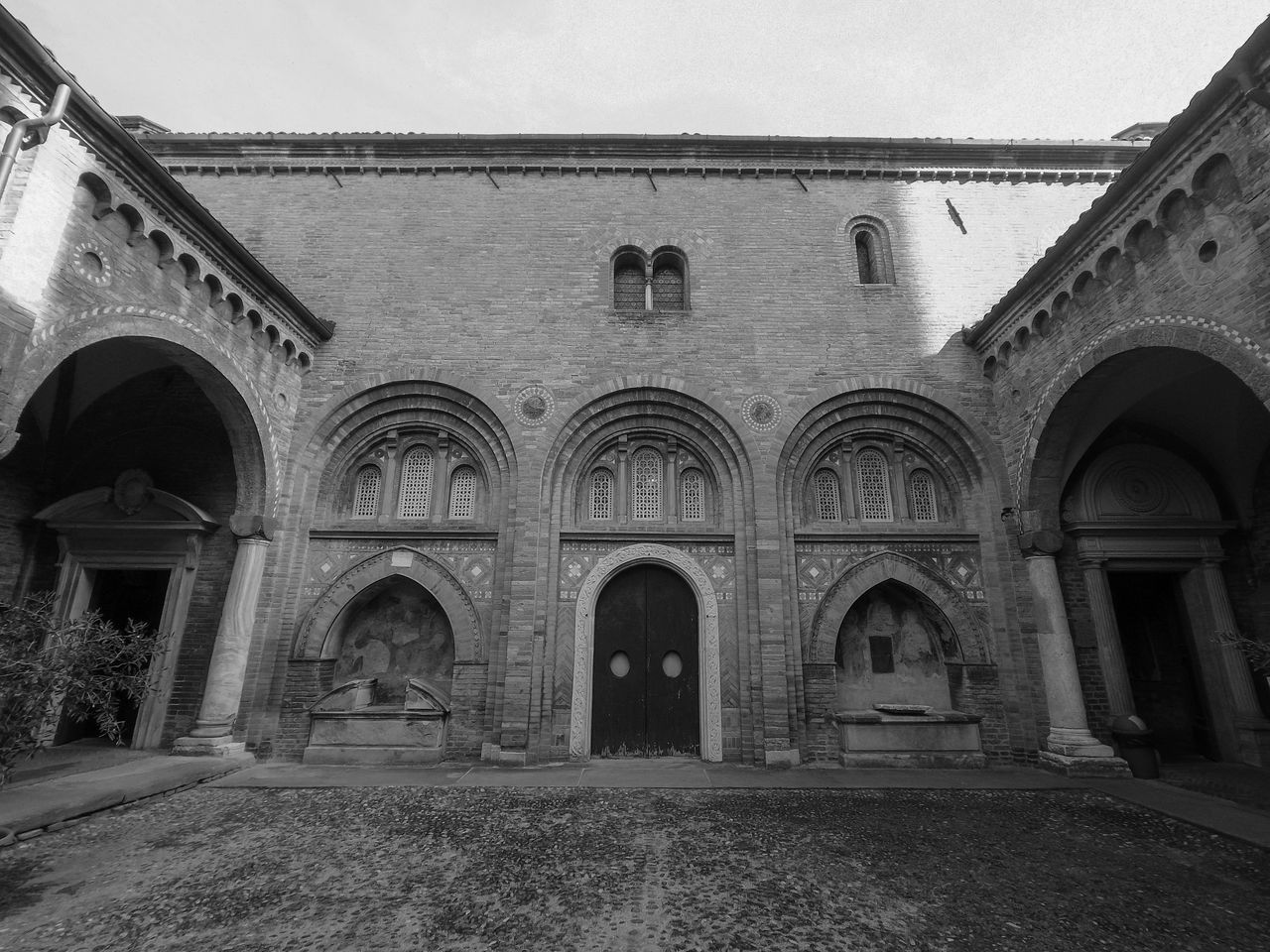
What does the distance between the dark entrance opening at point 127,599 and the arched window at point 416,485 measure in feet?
12.0

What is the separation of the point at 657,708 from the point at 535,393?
503 cm

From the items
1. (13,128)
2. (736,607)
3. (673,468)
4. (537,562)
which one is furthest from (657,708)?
(13,128)

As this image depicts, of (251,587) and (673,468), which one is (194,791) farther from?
(673,468)

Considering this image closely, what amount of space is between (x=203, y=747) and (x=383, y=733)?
2151 millimetres

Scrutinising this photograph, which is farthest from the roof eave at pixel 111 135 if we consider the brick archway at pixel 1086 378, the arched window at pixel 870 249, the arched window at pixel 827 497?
the brick archway at pixel 1086 378

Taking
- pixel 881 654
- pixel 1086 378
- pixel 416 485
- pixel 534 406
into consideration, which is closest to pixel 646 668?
pixel 881 654

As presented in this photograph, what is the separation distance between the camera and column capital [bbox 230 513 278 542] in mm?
8078

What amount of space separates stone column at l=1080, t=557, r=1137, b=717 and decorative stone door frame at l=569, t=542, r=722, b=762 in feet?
17.6

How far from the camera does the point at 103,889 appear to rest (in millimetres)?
4082

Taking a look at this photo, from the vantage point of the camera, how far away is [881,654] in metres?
8.78

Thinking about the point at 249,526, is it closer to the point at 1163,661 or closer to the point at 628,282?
the point at 628,282

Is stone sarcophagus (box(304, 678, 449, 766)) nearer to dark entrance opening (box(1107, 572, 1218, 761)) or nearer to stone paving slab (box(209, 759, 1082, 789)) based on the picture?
stone paving slab (box(209, 759, 1082, 789))

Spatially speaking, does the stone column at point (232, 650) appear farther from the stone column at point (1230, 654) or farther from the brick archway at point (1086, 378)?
the stone column at point (1230, 654)

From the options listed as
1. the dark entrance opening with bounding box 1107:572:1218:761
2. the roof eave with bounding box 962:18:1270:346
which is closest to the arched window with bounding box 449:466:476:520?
Result: the roof eave with bounding box 962:18:1270:346
